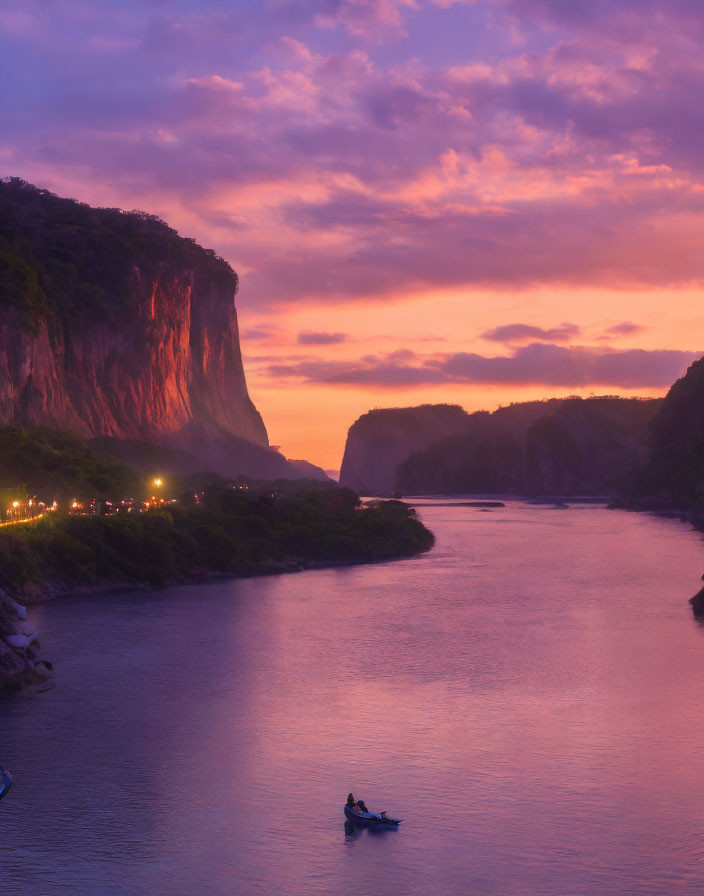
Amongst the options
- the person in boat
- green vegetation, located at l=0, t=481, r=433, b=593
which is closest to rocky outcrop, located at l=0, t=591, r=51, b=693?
green vegetation, located at l=0, t=481, r=433, b=593

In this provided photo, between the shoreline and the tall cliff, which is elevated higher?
the tall cliff

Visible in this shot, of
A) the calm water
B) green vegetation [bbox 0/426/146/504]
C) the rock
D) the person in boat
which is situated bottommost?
the calm water

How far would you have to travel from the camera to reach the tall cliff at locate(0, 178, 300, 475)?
338 ft

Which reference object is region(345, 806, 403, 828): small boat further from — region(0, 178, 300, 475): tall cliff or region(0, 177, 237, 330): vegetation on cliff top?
region(0, 177, 237, 330): vegetation on cliff top

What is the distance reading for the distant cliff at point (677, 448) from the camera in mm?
156625

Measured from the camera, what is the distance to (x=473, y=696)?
3156 cm

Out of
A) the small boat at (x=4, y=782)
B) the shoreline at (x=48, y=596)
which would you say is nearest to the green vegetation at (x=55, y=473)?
the shoreline at (x=48, y=596)

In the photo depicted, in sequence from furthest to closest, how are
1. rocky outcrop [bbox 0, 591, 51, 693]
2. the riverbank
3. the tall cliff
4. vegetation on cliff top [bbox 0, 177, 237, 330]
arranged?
vegetation on cliff top [bbox 0, 177, 237, 330] < the tall cliff < the riverbank < rocky outcrop [bbox 0, 591, 51, 693]

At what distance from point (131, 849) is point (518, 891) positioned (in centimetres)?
744

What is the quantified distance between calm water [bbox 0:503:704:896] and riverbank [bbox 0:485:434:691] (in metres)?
3.55

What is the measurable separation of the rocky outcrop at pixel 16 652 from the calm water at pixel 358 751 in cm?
88

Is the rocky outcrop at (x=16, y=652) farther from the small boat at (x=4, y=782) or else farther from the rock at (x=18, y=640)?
the small boat at (x=4, y=782)

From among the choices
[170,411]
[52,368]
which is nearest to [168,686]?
[52,368]

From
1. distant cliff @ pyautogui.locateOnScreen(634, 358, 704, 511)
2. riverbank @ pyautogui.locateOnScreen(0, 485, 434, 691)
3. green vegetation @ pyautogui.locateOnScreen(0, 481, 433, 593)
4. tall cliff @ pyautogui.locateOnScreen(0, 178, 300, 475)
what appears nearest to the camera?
riverbank @ pyautogui.locateOnScreen(0, 485, 434, 691)
